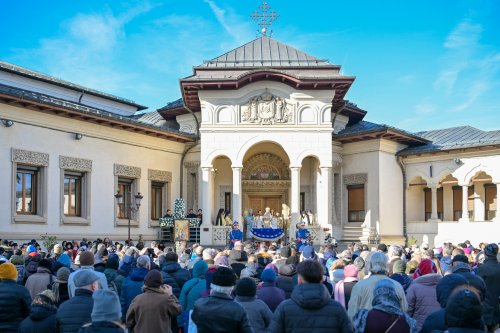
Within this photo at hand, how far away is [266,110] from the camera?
25.4 metres

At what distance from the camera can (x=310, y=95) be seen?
83.1 ft

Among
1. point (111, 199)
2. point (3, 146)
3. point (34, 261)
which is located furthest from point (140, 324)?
point (111, 199)

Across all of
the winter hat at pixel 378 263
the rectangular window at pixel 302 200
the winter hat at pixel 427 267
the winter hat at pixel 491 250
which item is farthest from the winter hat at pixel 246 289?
the rectangular window at pixel 302 200

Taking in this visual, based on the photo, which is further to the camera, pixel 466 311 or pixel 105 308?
pixel 105 308

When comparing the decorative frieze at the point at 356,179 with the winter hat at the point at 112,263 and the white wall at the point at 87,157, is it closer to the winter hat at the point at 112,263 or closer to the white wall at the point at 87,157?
the white wall at the point at 87,157

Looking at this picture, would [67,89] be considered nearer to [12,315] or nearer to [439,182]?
[439,182]

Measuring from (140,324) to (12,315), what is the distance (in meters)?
1.30

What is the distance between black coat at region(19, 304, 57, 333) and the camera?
550 centimetres

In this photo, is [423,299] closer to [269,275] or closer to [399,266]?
[399,266]

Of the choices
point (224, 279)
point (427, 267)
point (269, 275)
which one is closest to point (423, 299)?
point (269, 275)

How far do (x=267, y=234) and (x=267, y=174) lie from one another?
14.5 ft

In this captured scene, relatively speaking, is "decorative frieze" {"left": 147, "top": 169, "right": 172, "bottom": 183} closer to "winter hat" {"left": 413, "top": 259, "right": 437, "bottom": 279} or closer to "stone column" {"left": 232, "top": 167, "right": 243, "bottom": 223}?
"stone column" {"left": 232, "top": 167, "right": 243, "bottom": 223}

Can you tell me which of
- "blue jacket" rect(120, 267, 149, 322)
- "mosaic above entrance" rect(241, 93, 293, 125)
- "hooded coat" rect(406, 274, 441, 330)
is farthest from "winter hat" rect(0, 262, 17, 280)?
"mosaic above entrance" rect(241, 93, 293, 125)

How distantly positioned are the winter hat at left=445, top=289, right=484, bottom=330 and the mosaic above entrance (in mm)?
21473
